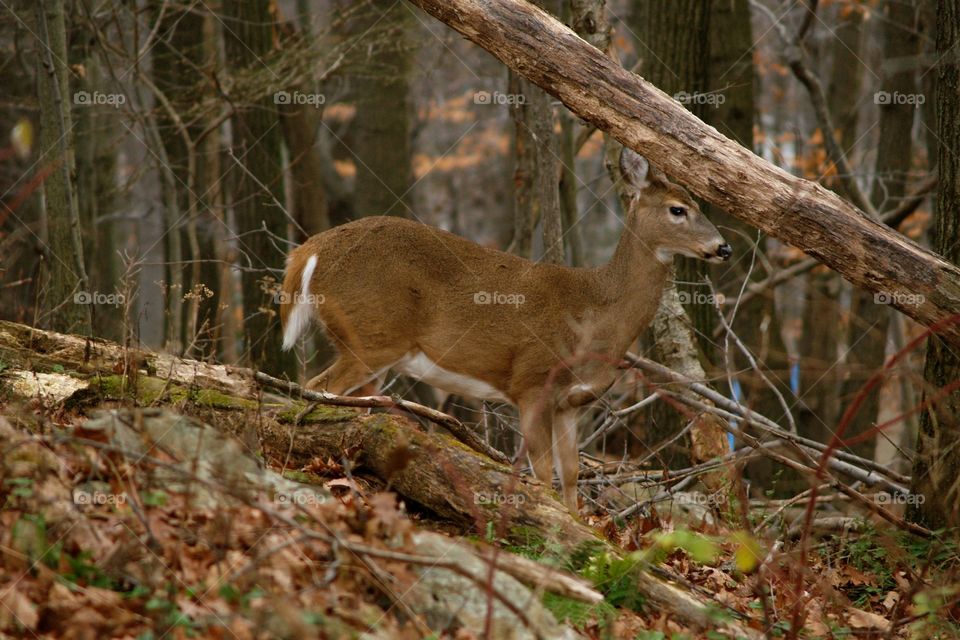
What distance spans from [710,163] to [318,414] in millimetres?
2375

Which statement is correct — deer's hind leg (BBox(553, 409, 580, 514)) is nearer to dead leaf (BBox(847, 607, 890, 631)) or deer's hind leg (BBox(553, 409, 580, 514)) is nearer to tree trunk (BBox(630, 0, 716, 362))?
tree trunk (BBox(630, 0, 716, 362))

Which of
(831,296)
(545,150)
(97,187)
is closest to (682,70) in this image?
(545,150)

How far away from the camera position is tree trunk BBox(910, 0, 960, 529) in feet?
19.4

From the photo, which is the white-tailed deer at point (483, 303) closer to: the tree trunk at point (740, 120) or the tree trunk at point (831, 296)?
the tree trunk at point (740, 120)

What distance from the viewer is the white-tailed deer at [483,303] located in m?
7.58

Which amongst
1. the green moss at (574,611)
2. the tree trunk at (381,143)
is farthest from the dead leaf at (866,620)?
the tree trunk at (381,143)

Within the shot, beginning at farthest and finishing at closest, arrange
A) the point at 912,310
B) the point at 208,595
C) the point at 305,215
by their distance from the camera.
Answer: the point at 305,215
the point at 912,310
the point at 208,595

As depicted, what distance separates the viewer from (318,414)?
5.56 metres

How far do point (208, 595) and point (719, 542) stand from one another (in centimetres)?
293

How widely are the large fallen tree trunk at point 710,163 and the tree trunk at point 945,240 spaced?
562 millimetres

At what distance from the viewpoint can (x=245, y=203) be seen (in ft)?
37.6

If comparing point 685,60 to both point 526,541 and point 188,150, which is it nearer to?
point 526,541

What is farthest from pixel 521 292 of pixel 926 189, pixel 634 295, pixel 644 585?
pixel 926 189

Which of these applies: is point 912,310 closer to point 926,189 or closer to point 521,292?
point 521,292
